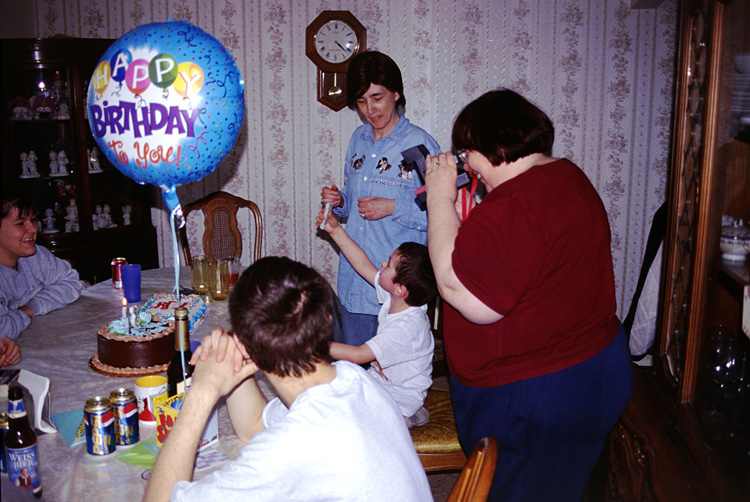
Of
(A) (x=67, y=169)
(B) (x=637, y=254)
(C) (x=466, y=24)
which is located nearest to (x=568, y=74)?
(C) (x=466, y=24)

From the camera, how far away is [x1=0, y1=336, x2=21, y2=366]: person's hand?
169 cm

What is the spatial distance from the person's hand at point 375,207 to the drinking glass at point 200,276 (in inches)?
27.1

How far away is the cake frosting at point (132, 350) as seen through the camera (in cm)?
163

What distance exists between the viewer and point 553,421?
140 centimetres

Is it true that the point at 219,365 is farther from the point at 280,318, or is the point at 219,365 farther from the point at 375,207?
the point at 375,207

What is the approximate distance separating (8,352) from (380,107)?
1550 millimetres


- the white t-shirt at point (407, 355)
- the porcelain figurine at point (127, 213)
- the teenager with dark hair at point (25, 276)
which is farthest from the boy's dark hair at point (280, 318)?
the porcelain figurine at point (127, 213)

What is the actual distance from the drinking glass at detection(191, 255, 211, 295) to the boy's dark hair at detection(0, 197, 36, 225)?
0.62 m

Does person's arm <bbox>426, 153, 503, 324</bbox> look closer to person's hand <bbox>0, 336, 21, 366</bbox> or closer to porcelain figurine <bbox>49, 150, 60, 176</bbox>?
person's hand <bbox>0, 336, 21, 366</bbox>

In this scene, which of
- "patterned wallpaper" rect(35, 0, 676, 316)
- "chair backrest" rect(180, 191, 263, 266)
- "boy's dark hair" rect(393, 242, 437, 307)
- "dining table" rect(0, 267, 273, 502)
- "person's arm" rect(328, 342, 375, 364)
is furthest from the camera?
"patterned wallpaper" rect(35, 0, 676, 316)

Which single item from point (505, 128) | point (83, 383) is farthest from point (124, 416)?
point (505, 128)

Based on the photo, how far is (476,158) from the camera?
4.67 ft

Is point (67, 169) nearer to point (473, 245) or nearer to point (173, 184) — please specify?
point (173, 184)

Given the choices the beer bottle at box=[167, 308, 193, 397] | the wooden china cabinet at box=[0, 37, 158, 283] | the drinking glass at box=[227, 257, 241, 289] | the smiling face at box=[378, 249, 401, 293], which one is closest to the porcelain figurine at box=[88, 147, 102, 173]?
the wooden china cabinet at box=[0, 37, 158, 283]
